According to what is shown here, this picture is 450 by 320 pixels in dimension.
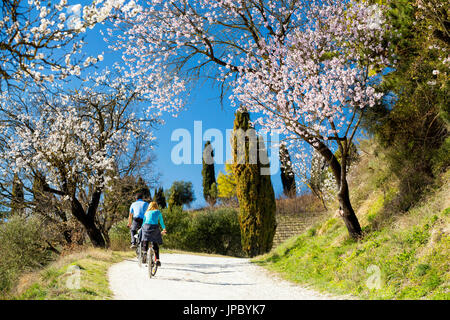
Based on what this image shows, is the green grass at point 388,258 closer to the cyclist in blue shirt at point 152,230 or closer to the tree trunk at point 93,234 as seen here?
the cyclist in blue shirt at point 152,230

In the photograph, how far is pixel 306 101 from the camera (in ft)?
26.7

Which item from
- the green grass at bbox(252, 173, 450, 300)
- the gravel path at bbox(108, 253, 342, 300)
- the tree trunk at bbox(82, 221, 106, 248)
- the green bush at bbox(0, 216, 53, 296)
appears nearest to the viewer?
the green grass at bbox(252, 173, 450, 300)

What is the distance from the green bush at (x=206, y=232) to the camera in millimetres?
22219

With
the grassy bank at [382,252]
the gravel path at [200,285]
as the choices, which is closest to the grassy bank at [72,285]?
the gravel path at [200,285]

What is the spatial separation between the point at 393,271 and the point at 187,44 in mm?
7682

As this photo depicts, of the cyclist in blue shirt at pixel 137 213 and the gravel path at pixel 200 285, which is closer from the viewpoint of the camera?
the gravel path at pixel 200 285

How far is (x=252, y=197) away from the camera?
17.3 metres

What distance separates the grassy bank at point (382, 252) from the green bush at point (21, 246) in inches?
416

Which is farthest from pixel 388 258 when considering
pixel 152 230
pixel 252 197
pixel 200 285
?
pixel 252 197

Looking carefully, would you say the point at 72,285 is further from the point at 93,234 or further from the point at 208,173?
the point at 208,173

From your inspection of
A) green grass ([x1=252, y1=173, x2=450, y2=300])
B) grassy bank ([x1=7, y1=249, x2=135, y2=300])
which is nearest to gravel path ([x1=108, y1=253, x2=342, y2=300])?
grassy bank ([x1=7, y1=249, x2=135, y2=300])

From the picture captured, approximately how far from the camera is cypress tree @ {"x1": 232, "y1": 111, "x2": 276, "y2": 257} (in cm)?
1711

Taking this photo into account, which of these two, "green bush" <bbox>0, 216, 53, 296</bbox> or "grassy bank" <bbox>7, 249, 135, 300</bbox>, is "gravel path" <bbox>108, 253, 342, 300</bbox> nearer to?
"grassy bank" <bbox>7, 249, 135, 300</bbox>

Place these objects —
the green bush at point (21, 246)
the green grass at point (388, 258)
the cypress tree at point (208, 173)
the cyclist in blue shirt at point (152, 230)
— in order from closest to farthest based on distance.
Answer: the green grass at point (388, 258) → the cyclist in blue shirt at point (152, 230) → the green bush at point (21, 246) → the cypress tree at point (208, 173)
